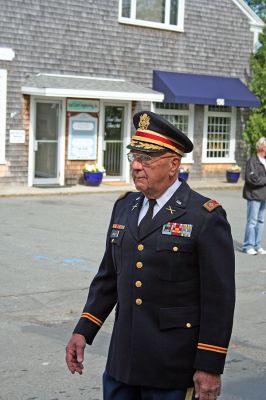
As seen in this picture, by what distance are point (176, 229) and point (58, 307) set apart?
4.88 metres

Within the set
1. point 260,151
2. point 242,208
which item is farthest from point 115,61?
point 260,151

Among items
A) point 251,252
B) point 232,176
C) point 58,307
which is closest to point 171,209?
point 58,307

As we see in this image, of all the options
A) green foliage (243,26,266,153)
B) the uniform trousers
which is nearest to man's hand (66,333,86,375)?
the uniform trousers

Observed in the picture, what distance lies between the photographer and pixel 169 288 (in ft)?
11.1

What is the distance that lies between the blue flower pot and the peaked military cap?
54.9 feet

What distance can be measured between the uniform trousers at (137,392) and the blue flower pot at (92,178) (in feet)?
55.1

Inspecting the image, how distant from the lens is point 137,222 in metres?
3.56

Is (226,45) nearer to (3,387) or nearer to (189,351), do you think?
(3,387)

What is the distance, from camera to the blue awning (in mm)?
21609

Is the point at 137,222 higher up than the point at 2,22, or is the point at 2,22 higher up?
the point at 2,22

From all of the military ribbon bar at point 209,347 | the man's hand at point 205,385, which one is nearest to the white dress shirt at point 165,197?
the military ribbon bar at point 209,347

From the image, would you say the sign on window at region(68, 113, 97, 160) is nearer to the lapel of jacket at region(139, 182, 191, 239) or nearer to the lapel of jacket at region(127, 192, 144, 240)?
the lapel of jacket at region(127, 192, 144, 240)

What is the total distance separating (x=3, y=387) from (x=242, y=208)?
12650 millimetres

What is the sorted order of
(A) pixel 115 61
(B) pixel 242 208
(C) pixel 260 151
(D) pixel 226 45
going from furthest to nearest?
(D) pixel 226 45 → (A) pixel 115 61 → (B) pixel 242 208 → (C) pixel 260 151
